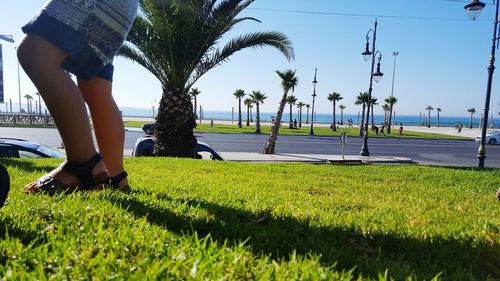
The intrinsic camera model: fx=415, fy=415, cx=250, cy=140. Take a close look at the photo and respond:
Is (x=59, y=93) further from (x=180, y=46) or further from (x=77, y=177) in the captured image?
(x=180, y=46)

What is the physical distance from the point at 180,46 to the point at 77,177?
9.98 m

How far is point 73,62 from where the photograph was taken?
2375 mm

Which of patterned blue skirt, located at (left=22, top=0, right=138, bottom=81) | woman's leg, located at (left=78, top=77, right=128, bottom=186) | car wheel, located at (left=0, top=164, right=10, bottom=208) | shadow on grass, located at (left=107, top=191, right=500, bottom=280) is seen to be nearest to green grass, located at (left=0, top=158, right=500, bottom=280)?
shadow on grass, located at (left=107, top=191, right=500, bottom=280)

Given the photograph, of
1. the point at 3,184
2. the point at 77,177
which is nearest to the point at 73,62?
the point at 77,177

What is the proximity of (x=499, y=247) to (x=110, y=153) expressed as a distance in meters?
2.33

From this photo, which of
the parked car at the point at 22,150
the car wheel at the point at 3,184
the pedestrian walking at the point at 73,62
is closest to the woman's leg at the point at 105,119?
the pedestrian walking at the point at 73,62

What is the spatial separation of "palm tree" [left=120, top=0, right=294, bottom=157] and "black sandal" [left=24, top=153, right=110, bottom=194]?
9.57 metres

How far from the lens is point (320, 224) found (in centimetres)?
225

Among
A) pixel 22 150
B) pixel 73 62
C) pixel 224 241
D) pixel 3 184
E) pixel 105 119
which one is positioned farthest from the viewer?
pixel 22 150

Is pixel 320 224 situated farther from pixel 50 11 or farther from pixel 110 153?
pixel 50 11

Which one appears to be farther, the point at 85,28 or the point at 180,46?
the point at 180,46

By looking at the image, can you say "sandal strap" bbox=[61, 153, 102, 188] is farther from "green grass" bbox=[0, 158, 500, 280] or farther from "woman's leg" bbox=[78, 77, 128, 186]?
"woman's leg" bbox=[78, 77, 128, 186]

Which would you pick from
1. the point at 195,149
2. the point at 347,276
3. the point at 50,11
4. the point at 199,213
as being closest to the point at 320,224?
the point at 199,213

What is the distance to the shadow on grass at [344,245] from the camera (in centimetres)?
161
